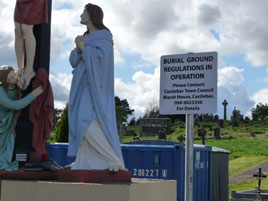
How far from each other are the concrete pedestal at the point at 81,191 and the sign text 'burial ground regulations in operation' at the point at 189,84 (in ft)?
3.29

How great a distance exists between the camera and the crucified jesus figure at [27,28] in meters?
6.95

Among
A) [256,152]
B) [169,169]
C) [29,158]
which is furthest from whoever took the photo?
[256,152]

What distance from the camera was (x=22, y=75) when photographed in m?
6.84

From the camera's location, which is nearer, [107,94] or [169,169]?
[107,94]

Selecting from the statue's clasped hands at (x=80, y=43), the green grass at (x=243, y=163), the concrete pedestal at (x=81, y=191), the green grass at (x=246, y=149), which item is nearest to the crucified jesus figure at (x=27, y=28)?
the statue's clasped hands at (x=80, y=43)

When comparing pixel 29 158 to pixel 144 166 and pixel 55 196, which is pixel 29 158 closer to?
pixel 55 196

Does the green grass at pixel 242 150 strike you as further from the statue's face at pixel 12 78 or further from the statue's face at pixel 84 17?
the statue's face at pixel 84 17

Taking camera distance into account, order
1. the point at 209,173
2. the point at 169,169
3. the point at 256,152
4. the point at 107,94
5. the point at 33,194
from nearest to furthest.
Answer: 1. the point at 33,194
2. the point at 107,94
3. the point at 169,169
4. the point at 209,173
5. the point at 256,152

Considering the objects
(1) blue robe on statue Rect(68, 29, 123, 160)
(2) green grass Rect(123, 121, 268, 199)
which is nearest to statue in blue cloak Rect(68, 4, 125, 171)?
(1) blue robe on statue Rect(68, 29, 123, 160)

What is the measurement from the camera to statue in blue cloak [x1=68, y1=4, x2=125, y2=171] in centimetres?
579

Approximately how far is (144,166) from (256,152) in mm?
25076

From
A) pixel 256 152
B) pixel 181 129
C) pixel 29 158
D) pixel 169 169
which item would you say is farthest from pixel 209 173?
pixel 181 129

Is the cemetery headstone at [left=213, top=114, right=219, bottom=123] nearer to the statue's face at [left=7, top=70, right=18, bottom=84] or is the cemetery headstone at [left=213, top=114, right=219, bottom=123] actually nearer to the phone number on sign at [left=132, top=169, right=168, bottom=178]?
the phone number on sign at [left=132, top=169, right=168, bottom=178]

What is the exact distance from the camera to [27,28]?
700cm
